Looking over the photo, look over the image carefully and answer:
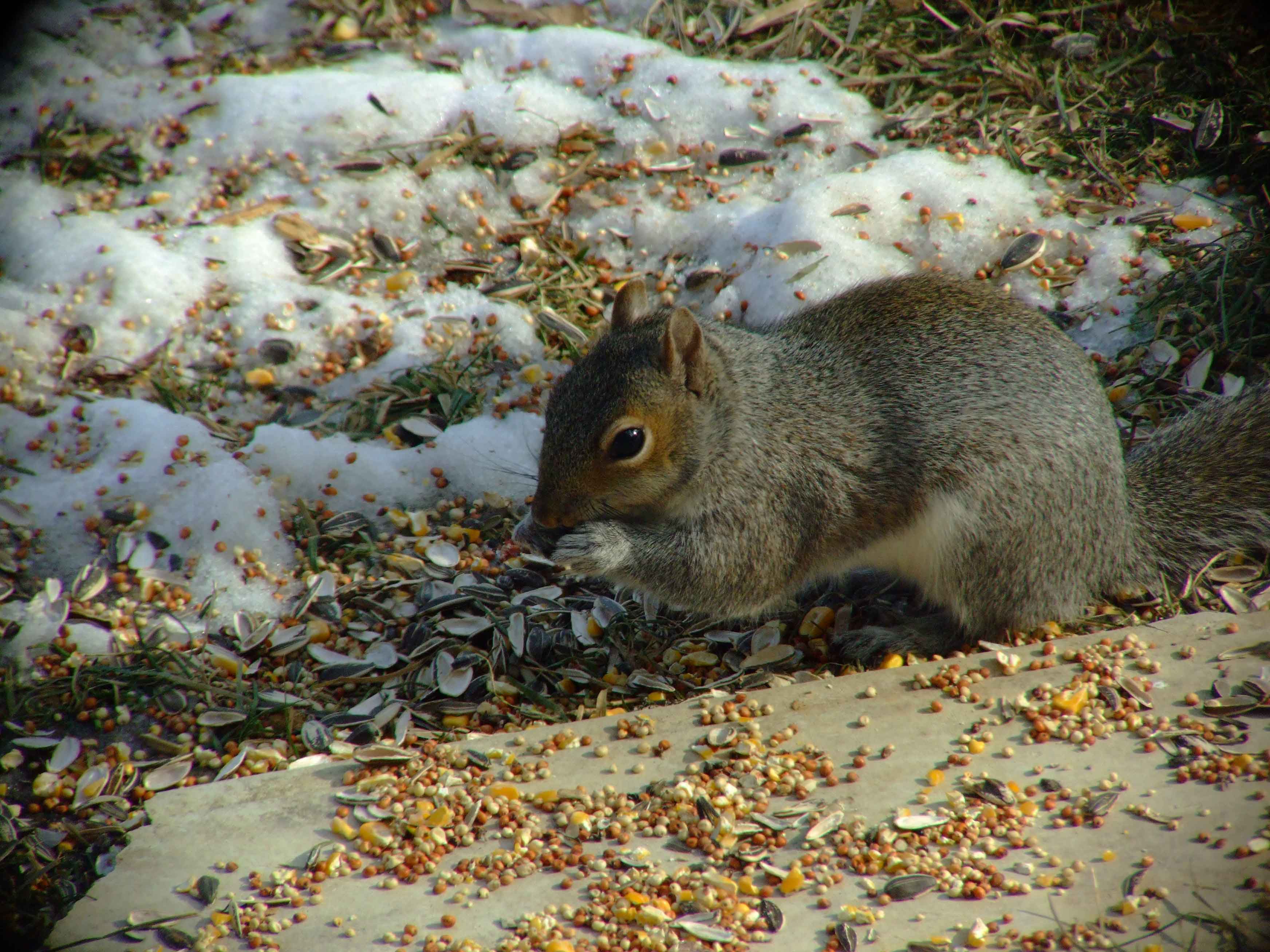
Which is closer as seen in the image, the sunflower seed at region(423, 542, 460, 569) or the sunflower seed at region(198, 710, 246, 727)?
the sunflower seed at region(198, 710, 246, 727)

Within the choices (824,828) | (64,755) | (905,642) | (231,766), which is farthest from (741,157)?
(64,755)

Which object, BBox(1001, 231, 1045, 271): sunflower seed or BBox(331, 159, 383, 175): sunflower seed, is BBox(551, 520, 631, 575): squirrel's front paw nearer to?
BBox(1001, 231, 1045, 271): sunflower seed

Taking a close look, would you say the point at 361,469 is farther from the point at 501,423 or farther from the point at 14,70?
the point at 14,70

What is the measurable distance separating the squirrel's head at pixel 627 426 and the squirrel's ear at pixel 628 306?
0.13m

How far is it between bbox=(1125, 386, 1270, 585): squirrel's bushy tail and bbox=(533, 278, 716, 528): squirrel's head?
4.14ft

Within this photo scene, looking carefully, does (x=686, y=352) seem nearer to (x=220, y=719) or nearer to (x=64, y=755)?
(x=220, y=719)

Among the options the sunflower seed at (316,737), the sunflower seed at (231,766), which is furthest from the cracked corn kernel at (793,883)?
→ the sunflower seed at (231,766)

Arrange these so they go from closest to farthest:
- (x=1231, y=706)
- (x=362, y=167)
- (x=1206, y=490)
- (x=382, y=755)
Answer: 1. (x=1231, y=706)
2. (x=382, y=755)
3. (x=1206, y=490)
4. (x=362, y=167)

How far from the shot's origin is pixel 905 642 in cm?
279

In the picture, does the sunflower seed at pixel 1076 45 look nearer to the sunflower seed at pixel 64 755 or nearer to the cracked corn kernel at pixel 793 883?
the cracked corn kernel at pixel 793 883

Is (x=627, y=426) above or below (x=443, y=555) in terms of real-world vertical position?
above

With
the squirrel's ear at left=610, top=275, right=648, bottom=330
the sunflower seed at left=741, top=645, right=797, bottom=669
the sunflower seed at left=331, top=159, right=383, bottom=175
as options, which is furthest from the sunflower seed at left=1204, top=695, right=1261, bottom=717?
the sunflower seed at left=331, top=159, right=383, bottom=175

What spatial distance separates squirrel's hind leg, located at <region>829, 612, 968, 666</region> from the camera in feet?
9.09

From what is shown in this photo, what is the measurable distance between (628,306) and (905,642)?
1.21m
